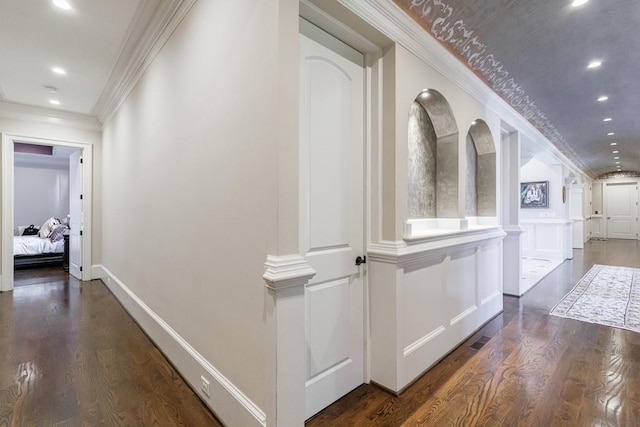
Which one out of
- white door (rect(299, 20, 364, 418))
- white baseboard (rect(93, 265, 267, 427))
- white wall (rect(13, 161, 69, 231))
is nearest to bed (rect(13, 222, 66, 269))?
white wall (rect(13, 161, 69, 231))

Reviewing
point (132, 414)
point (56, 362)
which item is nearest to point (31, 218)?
point (56, 362)

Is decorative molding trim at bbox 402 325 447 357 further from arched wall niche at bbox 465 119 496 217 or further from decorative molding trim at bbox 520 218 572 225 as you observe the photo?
decorative molding trim at bbox 520 218 572 225

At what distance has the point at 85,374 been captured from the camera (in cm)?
220

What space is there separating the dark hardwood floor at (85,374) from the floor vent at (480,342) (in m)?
2.28

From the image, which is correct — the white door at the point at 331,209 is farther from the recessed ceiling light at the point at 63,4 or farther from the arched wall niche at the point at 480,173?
the recessed ceiling light at the point at 63,4

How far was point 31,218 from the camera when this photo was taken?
790cm

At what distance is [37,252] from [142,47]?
5.88m

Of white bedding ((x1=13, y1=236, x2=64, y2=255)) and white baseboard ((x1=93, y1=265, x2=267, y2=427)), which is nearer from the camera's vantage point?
white baseboard ((x1=93, y1=265, x2=267, y2=427))

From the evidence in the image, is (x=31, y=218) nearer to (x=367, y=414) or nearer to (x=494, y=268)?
(x=367, y=414)

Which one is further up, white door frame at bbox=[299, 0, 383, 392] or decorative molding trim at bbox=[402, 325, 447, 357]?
white door frame at bbox=[299, 0, 383, 392]

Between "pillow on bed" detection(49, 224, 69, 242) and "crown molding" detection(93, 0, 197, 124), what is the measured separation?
3.96 metres

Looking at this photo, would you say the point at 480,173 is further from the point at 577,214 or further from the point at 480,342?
the point at 577,214

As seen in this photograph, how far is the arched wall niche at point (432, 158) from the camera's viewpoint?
8.54 ft

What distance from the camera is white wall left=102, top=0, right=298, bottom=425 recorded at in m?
1.36
